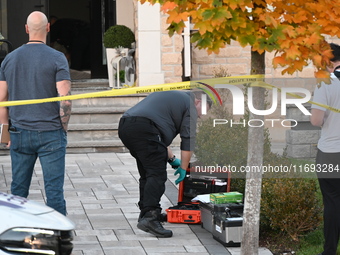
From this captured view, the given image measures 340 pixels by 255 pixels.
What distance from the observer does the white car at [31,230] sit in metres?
4.34

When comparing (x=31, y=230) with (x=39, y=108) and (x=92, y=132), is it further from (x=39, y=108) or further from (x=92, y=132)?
(x=92, y=132)

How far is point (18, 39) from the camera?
1606 cm

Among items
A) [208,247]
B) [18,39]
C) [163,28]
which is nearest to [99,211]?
[208,247]

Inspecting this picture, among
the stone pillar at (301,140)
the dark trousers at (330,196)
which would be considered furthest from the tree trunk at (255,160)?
the stone pillar at (301,140)

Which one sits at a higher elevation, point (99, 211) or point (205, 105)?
point (205, 105)

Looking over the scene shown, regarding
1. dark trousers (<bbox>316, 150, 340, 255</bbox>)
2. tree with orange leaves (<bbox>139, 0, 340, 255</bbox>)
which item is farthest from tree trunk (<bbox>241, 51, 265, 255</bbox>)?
dark trousers (<bbox>316, 150, 340, 255</bbox>)

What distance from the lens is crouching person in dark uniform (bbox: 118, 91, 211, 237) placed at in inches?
303

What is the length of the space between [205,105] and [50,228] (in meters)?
3.44

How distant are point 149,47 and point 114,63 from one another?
0.92 m

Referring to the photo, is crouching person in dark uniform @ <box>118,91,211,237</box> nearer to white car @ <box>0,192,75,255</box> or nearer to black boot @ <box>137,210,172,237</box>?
black boot @ <box>137,210,172,237</box>

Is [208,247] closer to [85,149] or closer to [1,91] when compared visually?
[1,91]

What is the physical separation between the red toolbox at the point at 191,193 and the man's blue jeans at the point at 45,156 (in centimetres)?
152

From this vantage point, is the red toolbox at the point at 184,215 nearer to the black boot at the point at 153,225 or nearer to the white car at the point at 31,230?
the black boot at the point at 153,225

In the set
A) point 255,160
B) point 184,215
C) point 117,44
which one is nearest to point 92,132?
point 117,44
